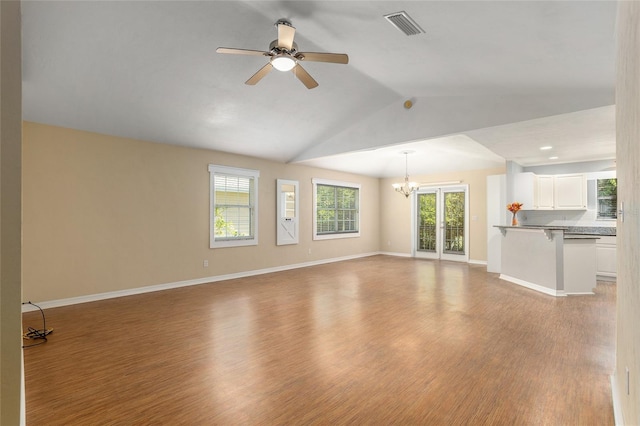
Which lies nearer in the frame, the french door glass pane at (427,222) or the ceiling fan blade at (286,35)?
the ceiling fan blade at (286,35)

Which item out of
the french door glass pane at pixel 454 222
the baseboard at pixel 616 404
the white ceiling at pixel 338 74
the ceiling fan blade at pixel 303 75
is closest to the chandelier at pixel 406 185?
the french door glass pane at pixel 454 222

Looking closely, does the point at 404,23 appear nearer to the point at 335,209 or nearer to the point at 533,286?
the point at 533,286

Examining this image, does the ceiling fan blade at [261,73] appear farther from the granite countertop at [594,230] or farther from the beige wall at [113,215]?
the granite countertop at [594,230]

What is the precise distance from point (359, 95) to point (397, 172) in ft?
16.7

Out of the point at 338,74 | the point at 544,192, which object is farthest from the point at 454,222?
the point at 338,74

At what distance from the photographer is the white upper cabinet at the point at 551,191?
704cm

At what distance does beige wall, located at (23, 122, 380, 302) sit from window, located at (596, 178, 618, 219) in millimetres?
7239

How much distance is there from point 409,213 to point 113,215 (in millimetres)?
7868

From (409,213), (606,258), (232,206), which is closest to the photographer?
(606,258)

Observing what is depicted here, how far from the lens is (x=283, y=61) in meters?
3.18

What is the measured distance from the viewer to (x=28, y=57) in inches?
136

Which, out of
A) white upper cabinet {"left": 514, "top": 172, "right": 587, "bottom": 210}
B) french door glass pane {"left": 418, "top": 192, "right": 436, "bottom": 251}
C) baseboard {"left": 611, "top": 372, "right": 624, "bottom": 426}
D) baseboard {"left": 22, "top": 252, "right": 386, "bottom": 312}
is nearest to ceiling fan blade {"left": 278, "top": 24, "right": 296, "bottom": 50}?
baseboard {"left": 611, "top": 372, "right": 624, "bottom": 426}

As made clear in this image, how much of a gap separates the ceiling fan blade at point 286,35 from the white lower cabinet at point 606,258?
700 centimetres

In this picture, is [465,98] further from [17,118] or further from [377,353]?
[17,118]
